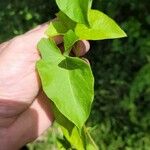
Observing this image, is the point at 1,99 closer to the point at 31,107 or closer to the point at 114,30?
the point at 31,107

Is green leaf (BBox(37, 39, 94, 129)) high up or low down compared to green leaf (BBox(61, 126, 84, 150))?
up

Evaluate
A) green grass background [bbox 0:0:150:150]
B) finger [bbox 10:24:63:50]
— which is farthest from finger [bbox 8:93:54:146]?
green grass background [bbox 0:0:150:150]

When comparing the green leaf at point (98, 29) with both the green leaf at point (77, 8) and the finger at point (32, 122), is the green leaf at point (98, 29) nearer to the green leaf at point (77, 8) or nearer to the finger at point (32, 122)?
the green leaf at point (77, 8)

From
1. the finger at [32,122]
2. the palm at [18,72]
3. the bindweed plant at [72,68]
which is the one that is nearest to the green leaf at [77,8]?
the bindweed plant at [72,68]

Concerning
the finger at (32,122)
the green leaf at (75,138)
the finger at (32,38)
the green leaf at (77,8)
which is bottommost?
the finger at (32,122)

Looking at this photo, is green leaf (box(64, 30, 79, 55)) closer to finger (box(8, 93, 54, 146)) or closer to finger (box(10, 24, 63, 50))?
finger (box(10, 24, 63, 50))

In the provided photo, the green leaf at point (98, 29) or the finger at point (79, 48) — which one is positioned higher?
the green leaf at point (98, 29)

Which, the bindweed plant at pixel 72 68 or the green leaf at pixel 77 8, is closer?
the green leaf at pixel 77 8
